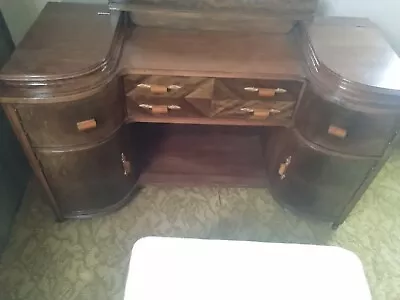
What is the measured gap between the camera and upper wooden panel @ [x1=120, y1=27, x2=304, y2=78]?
1081 mm

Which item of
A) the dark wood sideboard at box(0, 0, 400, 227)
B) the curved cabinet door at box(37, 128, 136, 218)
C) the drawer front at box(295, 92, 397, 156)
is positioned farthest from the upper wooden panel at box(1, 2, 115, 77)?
the drawer front at box(295, 92, 397, 156)

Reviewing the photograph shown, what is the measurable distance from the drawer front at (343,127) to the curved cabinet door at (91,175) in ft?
1.94

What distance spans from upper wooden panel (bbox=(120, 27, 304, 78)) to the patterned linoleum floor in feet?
2.04

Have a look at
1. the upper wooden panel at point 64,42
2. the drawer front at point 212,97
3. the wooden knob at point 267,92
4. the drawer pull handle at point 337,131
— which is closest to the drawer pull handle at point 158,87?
the drawer front at point 212,97

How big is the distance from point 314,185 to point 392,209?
18.7 inches

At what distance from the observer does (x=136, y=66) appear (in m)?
1.08

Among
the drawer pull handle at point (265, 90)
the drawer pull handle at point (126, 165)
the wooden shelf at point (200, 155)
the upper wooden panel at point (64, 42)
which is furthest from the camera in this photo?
the wooden shelf at point (200, 155)

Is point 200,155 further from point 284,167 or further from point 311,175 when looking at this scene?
point 311,175

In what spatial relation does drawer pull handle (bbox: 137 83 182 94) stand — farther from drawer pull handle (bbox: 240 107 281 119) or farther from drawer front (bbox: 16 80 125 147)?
drawer pull handle (bbox: 240 107 281 119)

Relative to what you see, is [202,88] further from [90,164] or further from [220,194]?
[220,194]

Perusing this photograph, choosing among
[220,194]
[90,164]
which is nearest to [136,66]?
[90,164]

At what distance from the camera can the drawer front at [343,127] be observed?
3.51 feet

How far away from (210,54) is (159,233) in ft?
2.29

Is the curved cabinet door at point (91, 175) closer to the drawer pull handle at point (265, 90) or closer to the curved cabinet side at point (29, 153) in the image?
the curved cabinet side at point (29, 153)
